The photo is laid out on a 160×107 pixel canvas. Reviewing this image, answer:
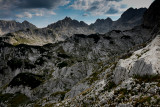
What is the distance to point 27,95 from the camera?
14000 cm

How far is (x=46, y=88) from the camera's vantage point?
13438cm

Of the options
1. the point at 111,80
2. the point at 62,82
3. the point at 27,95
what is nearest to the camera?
the point at 111,80

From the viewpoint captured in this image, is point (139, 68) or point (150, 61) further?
point (139, 68)

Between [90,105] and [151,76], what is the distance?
18916 mm

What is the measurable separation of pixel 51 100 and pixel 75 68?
52.0 m

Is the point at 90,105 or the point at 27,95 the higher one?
the point at 90,105

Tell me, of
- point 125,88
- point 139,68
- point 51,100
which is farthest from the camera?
point 51,100

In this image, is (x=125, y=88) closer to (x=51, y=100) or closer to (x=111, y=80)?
(x=111, y=80)

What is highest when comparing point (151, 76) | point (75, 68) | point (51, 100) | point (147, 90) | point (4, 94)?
point (151, 76)

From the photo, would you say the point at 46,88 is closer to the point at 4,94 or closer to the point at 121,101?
the point at 4,94

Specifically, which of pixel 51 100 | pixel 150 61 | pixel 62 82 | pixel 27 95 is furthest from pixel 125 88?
pixel 27 95

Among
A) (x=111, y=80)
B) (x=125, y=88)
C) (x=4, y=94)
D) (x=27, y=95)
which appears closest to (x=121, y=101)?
(x=125, y=88)

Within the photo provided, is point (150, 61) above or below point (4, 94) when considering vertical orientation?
above

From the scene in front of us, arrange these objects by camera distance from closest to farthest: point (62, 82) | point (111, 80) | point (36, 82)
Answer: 1. point (111, 80)
2. point (62, 82)
3. point (36, 82)
